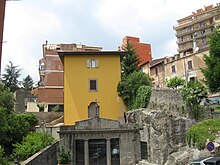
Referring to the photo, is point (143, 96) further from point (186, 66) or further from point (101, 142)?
point (186, 66)

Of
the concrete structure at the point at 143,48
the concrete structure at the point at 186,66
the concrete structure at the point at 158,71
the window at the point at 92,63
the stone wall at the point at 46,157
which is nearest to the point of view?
the stone wall at the point at 46,157

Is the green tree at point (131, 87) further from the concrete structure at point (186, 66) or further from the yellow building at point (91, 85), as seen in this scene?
the concrete structure at point (186, 66)

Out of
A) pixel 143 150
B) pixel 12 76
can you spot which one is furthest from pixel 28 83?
pixel 143 150

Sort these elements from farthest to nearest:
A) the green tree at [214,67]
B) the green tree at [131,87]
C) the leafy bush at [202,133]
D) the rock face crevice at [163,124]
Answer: the green tree at [131,87] < the green tree at [214,67] < the rock face crevice at [163,124] < the leafy bush at [202,133]

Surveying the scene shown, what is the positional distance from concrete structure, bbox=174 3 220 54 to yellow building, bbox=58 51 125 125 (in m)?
40.7

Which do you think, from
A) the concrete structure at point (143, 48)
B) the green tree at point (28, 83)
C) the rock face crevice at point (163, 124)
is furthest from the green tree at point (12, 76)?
the rock face crevice at point (163, 124)

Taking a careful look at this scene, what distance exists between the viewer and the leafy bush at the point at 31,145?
24.9 m

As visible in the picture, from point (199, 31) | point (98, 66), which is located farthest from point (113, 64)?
point (199, 31)

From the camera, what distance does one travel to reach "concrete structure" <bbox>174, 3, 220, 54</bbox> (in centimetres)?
7606

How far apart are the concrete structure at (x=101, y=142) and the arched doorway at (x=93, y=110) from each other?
4388 millimetres

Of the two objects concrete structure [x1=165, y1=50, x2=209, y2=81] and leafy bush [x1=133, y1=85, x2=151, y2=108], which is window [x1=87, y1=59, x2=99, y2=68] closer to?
leafy bush [x1=133, y1=85, x2=151, y2=108]

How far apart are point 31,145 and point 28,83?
51.6m

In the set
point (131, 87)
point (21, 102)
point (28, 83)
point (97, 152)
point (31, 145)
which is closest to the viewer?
point (31, 145)

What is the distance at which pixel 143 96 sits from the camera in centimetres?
3250
